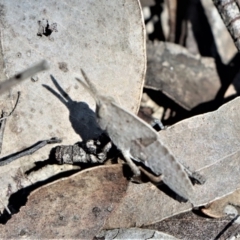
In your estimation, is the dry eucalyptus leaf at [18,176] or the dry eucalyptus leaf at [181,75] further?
the dry eucalyptus leaf at [181,75]

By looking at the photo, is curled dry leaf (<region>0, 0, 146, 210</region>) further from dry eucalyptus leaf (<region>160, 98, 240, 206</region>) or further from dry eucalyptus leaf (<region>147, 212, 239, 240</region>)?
dry eucalyptus leaf (<region>147, 212, 239, 240</region>)

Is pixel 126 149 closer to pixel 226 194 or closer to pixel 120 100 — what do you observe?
pixel 120 100

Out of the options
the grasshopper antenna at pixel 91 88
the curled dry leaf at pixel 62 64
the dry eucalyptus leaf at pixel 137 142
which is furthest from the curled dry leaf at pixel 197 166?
the grasshopper antenna at pixel 91 88

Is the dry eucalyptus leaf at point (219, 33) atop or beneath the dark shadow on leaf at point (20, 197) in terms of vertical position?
atop

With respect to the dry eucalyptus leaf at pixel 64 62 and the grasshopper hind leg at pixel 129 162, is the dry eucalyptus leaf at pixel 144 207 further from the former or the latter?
the dry eucalyptus leaf at pixel 64 62

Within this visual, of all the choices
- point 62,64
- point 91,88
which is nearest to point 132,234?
point 91,88

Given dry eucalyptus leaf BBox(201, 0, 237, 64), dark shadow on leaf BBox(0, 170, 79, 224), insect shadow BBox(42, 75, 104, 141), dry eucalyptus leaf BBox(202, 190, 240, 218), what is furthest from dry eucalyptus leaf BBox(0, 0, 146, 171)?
dry eucalyptus leaf BBox(201, 0, 237, 64)

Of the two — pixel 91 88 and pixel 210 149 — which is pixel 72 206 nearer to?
pixel 91 88
